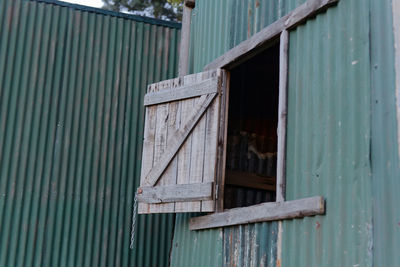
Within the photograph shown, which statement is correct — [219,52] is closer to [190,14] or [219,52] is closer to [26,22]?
→ [190,14]

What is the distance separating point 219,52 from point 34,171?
321 centimetres

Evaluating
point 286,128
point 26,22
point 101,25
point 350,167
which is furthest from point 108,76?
point 350,167

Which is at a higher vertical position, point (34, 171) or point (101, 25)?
point (101, 25)

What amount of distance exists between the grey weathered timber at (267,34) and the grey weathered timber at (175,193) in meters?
1.49

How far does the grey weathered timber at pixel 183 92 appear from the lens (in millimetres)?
7605

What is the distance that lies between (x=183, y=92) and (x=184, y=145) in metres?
0.66

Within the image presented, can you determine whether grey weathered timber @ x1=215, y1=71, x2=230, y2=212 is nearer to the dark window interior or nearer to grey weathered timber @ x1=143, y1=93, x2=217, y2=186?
grey weathered timber @ x1=143, y1=93, x2=217, y2=186

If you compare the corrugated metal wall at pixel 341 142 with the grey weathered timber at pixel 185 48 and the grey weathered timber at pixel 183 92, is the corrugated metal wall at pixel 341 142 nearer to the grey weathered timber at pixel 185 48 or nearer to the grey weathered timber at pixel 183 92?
the grey weathered timber at pixel 183 92

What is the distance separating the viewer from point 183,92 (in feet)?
25.9

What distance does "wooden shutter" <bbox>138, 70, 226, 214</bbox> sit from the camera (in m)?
7.35

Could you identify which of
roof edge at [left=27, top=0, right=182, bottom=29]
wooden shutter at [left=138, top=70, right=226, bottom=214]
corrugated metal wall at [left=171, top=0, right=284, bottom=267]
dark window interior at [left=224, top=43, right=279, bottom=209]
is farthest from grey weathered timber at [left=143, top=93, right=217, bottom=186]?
roof edge at [left=27, top=0, right=182, bottom=29]

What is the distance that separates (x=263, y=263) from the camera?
6395 millimetres

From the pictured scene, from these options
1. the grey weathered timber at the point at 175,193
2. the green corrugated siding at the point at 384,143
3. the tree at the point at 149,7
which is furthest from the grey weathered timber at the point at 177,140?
the tree at the point at 149,7

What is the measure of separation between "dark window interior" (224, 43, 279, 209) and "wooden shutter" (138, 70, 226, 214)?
1.80 meters
